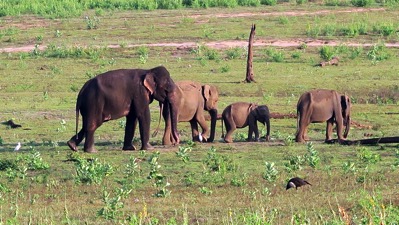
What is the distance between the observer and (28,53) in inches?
1241

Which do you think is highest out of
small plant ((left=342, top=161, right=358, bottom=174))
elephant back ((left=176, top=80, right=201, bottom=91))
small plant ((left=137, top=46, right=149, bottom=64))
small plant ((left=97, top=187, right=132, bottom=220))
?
small plant ((left=97, top=187, right=132, bottom=220))

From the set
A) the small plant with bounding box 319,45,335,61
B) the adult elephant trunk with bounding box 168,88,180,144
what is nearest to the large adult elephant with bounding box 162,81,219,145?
the adult elephant trunk with bounding box 168,88,180,144

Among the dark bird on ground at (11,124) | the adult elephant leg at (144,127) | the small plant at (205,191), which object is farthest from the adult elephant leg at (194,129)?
the small plant at (205,191)

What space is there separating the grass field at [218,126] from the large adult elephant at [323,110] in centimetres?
43

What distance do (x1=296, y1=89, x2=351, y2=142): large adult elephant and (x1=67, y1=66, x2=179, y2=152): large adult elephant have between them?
263 cm

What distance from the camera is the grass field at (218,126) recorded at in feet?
39.4

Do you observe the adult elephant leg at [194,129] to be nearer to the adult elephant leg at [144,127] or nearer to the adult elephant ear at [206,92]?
the adult elephant ear at [206,92]

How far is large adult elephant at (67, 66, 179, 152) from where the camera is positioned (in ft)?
55.1

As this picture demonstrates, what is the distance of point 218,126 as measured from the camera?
846 inches

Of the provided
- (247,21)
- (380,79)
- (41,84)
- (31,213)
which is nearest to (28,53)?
(41,84)

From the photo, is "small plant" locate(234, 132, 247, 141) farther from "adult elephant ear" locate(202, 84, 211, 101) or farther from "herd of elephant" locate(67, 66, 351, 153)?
"adult elephant ear" locate(202, 84, 211, 101)

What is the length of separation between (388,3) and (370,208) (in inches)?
1153

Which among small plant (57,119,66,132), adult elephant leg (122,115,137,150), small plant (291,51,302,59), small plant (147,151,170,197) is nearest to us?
small plant (147,151,170,197)

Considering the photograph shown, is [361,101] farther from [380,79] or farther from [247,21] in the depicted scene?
[247,21]
